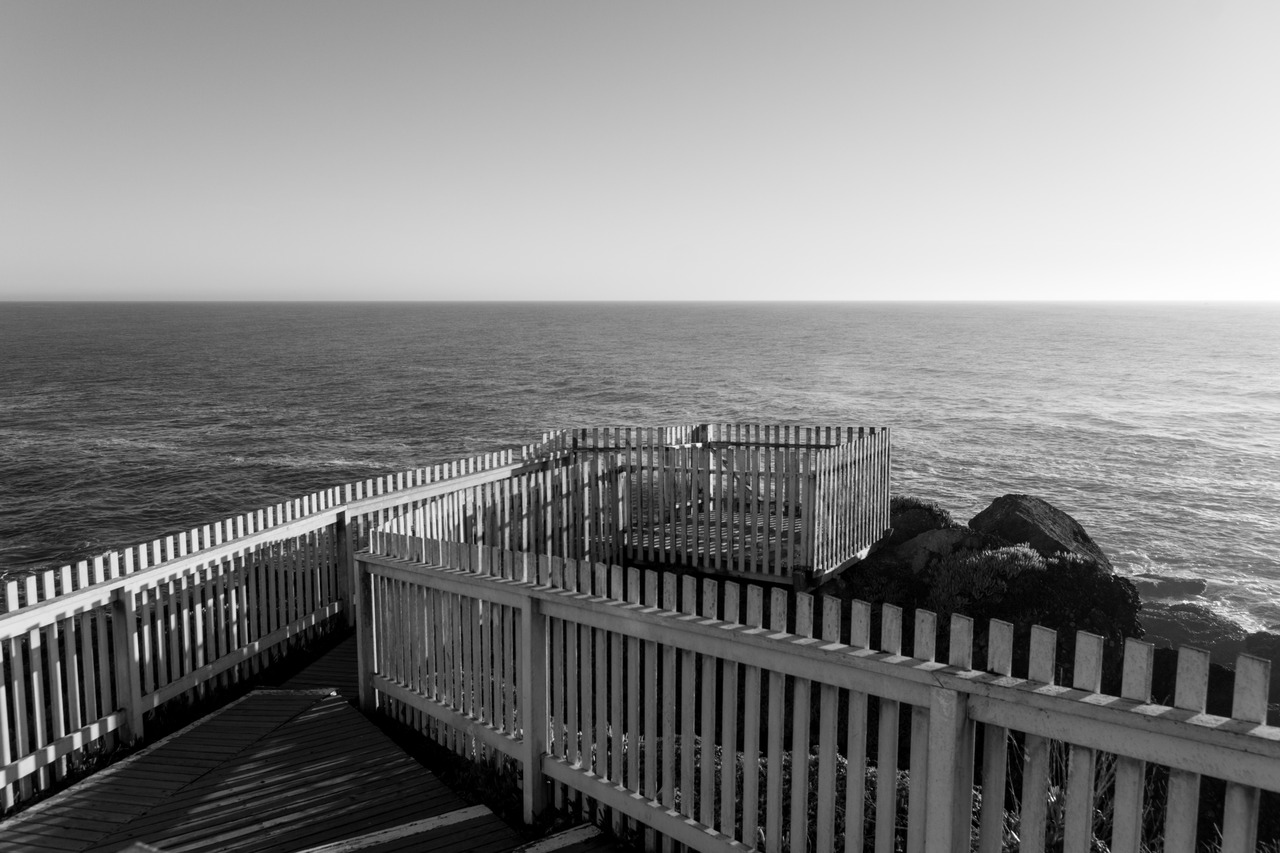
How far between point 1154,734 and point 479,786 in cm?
414

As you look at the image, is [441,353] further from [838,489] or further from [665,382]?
[838,489]

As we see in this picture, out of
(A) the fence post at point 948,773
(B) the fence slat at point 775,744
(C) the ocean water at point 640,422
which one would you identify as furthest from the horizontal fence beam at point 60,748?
(C) the ocean water at point 640,422

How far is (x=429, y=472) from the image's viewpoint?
11383 millimetres

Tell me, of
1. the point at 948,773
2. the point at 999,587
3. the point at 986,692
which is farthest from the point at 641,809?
the point at 999,587

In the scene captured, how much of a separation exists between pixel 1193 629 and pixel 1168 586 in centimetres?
383

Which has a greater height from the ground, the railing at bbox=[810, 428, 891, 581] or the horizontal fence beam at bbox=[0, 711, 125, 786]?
the railing at bbox=[810, 428, 891, 581]

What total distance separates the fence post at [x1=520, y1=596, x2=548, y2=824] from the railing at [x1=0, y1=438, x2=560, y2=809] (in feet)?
9.16

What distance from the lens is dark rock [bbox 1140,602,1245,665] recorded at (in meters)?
16.2

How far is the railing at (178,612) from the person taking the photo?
21.0 feet

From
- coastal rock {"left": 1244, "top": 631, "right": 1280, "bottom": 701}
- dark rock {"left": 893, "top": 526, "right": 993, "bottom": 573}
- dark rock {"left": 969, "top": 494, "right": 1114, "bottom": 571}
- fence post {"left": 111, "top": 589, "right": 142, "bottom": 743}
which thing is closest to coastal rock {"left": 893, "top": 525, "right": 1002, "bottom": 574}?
dark rock {"left": 893, "top": 526, "right": 993, "bottom": 573}

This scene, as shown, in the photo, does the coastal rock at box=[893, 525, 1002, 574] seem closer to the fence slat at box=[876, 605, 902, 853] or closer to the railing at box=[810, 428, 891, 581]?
the railing at box=[810, 428, 891, 581]

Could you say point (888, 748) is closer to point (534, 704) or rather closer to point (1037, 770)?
point (1037, 770)

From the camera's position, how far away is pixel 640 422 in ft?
162

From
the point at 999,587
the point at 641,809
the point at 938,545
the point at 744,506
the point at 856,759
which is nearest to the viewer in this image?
the point at 856,759
